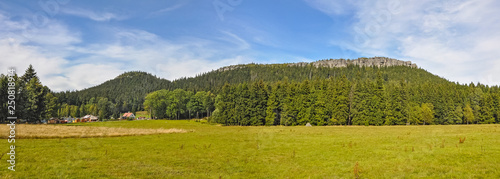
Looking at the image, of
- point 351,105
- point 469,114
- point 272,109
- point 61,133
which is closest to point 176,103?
point 272,109

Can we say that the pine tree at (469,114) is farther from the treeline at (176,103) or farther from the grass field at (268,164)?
the treeline at (176,103)

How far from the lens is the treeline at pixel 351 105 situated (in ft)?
259

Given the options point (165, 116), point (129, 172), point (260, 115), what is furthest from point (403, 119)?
point (165, 116)

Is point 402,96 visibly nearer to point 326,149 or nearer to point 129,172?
point 326,149

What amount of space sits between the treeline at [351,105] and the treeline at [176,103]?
192 ft

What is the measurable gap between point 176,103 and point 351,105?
102475mm

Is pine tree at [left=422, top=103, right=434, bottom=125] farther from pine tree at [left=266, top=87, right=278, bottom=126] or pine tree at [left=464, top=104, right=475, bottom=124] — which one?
pine tree at [left=266, top=87, right=278, bottom=126]

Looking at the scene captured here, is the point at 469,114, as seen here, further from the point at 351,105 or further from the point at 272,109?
the point at 272,109

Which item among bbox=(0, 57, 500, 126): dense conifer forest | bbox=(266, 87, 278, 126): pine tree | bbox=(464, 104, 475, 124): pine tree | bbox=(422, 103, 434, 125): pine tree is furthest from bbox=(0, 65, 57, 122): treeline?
bbox=(464, 104, 475, 124): pine tree

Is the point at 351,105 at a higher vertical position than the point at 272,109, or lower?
higher

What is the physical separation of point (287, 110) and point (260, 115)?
9.41m

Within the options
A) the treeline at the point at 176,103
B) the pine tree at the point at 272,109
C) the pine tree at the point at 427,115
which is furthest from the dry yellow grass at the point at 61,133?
the treeline at the point at 176,103

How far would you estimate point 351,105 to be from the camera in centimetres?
Answer: 8125

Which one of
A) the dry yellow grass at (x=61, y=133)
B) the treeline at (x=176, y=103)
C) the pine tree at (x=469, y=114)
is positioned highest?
the treeline at (x=176, y=103)
